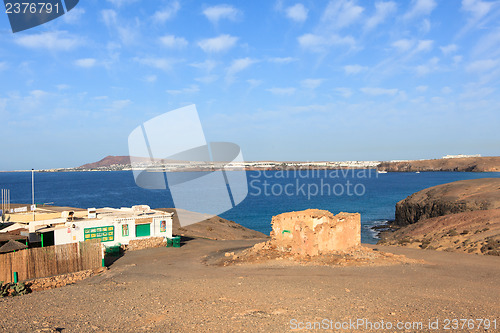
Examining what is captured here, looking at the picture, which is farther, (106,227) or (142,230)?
(142,230)

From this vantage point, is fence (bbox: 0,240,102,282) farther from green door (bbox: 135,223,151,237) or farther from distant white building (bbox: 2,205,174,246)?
green door (bbox: 135,223,151,237)

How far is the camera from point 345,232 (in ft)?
74.5

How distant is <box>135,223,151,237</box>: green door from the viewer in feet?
88.8

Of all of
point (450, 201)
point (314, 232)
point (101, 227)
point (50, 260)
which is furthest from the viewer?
point (450, 201)

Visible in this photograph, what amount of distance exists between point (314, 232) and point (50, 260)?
14.1 meters

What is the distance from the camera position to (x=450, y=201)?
44.8 m

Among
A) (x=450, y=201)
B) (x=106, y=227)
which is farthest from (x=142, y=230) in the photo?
(x=450, y=201)

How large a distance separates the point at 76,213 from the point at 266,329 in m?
20.8

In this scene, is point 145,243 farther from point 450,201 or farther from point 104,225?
point 450,201

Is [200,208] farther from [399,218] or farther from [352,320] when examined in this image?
[352,320]

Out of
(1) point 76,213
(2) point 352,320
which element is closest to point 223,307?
(2) point 352,320

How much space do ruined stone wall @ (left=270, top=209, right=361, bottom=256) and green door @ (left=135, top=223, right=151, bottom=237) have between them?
9920mm

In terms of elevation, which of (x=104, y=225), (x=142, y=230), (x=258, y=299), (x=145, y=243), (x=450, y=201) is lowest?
(x=145, y=243)

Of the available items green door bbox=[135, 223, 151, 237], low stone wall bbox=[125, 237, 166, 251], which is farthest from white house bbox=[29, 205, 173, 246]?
low stone wall bbox=[125, 237, 166, 251]
